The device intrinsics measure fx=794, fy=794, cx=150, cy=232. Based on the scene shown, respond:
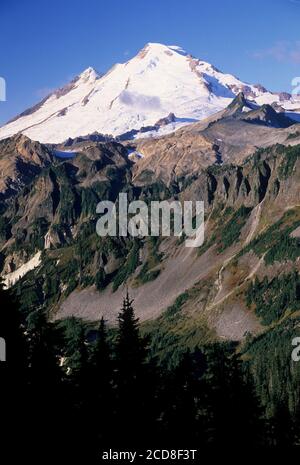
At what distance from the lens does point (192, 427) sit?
58.2 meters

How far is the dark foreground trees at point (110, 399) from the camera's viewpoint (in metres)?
50.9

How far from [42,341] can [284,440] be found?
26.2 m

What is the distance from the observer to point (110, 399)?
5603cm

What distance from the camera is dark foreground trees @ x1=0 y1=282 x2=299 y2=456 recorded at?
50.9 meters

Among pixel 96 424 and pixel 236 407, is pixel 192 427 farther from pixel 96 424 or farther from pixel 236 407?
pixel 96 424

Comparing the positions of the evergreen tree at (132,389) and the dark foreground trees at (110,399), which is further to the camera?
the evergreen tree at (132,389)

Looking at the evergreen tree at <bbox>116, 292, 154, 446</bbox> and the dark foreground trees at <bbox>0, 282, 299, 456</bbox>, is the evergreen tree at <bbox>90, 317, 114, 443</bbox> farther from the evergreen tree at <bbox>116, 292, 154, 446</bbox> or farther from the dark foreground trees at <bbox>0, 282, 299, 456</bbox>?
the evergreen tree at <bbox>116, 292, 154, 446</bbox>
